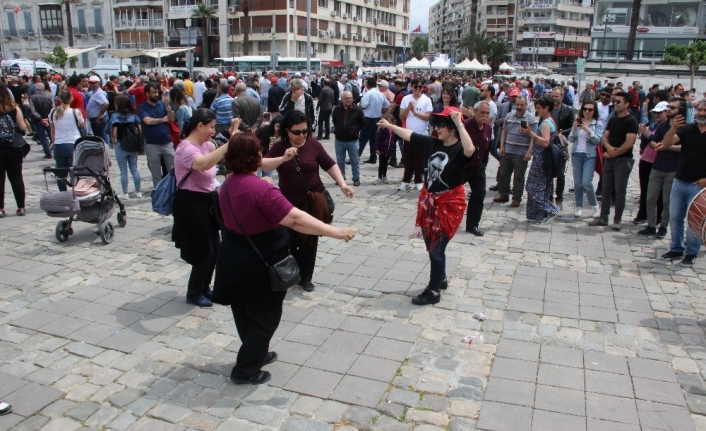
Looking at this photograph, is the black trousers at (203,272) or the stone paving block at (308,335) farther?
the black trousers at (203,272)

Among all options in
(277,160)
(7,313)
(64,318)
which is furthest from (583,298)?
(7,313)

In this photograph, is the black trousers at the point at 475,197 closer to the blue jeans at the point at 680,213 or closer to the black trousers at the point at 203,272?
the blue jeans at the point at 680,213

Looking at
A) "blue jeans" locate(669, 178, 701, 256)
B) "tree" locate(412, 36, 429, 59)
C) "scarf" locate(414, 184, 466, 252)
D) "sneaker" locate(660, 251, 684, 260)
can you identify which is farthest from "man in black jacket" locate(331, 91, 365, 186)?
"tree" locate(412, 36, 429, 59)

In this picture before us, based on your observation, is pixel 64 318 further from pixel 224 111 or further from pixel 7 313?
pixel 224 111

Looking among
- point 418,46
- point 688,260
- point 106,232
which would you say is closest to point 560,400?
point 688,260

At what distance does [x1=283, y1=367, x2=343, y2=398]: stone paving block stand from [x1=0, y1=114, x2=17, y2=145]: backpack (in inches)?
237

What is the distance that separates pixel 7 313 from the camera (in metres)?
5.33

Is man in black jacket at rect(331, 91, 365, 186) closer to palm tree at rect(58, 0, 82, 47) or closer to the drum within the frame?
the drum

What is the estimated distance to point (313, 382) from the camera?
4211 millimetres

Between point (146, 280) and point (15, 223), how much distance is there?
335 centimetres

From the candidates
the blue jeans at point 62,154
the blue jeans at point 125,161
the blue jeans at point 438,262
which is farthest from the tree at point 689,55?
the blue jeans at point 62,154

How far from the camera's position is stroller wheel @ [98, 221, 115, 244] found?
7234 millimetres

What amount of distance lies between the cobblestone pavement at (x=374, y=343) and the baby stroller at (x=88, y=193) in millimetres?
289

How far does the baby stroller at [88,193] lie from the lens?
6.98m
